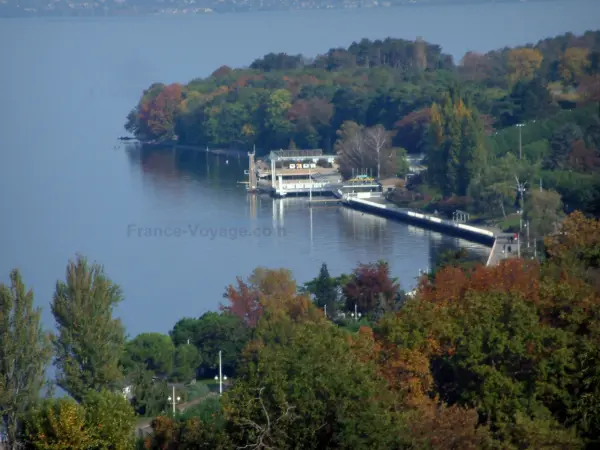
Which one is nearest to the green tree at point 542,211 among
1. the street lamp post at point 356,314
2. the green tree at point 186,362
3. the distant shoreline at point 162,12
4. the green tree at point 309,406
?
the street lamp post at point 356,314

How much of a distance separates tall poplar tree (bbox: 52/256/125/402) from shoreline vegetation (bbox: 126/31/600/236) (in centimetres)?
480

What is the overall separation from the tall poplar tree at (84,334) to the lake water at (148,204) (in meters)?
3.32

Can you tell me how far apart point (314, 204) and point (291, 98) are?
22.9ft

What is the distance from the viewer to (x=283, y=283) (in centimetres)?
882

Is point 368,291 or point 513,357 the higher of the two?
point 513,357

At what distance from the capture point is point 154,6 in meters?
51.5

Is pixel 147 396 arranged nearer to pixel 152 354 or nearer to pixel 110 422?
pixel 152 354

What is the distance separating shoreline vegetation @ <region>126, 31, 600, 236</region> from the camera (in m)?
14.1

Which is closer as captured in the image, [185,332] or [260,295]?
[185,332]

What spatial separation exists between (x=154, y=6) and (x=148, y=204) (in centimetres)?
3635

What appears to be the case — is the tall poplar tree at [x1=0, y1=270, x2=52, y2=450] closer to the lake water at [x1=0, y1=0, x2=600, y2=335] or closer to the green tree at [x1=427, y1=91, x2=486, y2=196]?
the lake water at [x1=0, y1=0, x2=600, y2=335]

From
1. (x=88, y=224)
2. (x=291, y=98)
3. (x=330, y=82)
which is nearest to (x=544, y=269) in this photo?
(x=88, y=224)

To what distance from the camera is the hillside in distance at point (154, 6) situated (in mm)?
47625

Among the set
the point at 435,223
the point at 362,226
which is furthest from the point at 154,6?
the point at 435,223
